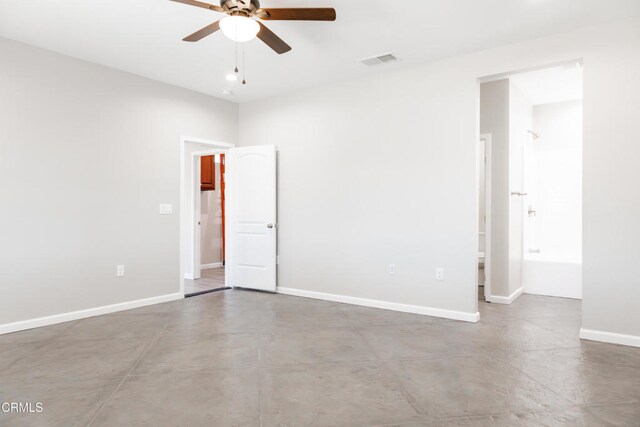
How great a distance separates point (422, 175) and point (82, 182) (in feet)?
11.7

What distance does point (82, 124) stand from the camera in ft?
13.1

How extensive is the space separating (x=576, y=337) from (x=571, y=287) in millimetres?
1800

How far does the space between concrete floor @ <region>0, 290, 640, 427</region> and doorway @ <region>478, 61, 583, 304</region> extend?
971 mm

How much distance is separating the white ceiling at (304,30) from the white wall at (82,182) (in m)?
0.30

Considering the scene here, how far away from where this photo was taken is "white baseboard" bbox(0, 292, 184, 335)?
139 inches

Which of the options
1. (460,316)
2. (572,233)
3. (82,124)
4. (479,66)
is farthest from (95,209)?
(572,233)

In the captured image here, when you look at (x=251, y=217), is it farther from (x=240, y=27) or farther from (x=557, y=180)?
(x=557, y=180)

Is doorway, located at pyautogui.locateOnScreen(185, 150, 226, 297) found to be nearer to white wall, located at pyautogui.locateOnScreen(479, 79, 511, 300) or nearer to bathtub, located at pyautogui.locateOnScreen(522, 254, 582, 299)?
white wall, located at pyautogui.locateOnScreen(479, 79, 511, 300)

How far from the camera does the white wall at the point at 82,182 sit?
11.6 feet

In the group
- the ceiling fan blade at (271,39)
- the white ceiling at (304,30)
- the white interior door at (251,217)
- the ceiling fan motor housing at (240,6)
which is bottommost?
the white interior door at (251,217)

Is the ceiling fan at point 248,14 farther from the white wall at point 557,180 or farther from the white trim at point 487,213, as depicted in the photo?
the white wall at point 557,180

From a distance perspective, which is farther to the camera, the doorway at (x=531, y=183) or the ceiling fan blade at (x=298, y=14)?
the doorway at (x=531, y=183)

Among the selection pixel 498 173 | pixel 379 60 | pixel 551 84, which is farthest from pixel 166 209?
pixel 551 84

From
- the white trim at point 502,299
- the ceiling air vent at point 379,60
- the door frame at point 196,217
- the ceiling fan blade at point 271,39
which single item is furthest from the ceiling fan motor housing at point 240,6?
the white trim at point 502,299
